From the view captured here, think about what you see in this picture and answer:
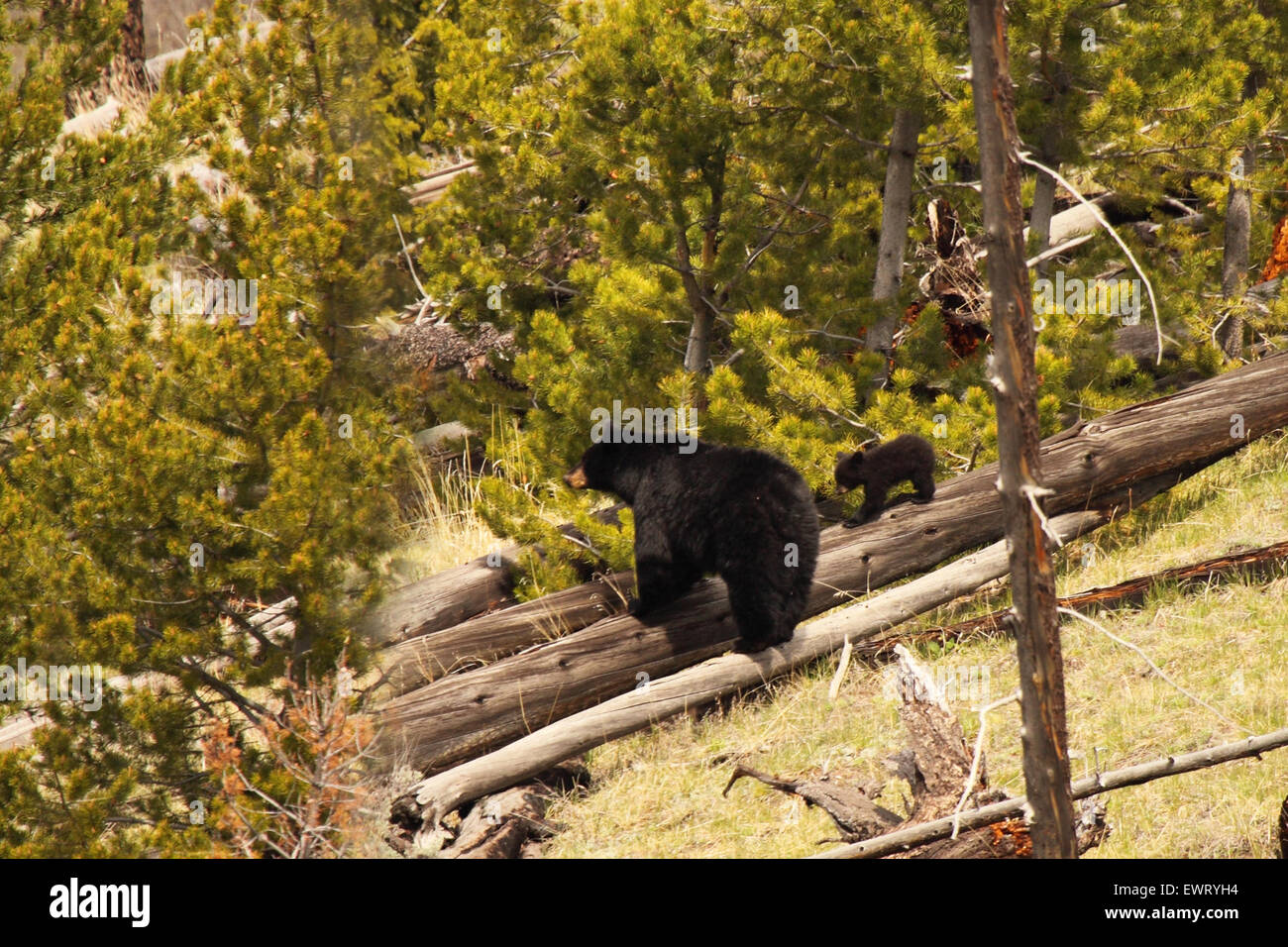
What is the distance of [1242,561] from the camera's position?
731 centimetres

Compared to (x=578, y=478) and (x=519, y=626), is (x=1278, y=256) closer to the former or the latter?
(x=578, y=478)

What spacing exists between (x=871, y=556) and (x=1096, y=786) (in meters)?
3.77

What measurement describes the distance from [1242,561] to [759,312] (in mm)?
3992

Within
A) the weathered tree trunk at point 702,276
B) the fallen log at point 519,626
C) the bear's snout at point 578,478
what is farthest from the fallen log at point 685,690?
the weathered tree trunk at point 702,276

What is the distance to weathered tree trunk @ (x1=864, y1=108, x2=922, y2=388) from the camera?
29.4 ft

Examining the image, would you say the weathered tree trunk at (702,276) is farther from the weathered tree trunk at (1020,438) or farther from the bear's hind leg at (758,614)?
the weathered tree trunk at (1020,438)

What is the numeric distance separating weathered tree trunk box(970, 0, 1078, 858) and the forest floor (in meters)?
1.49

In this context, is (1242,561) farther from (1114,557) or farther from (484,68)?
(484,68)

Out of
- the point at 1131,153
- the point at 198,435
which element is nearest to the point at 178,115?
the point at 198,435

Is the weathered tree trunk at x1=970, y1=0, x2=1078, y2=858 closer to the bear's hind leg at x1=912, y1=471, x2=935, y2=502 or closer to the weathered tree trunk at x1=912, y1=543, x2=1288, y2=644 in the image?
the weathered tree trunk at x1=912, y1=543, x2=1288, y2=644

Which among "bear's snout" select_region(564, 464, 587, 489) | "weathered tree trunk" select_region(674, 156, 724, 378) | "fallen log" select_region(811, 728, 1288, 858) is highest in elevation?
"weathered tree trunk" select_region(674, 156, 724, 378)

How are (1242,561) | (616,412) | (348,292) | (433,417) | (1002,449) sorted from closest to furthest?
(1002,449) < (348,292) < (1242,561) < (616,412) < (433,417)

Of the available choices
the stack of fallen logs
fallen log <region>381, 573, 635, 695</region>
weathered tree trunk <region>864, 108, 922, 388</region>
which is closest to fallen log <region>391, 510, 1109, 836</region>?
the stack of fallen logs

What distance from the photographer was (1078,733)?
5.85 meters
